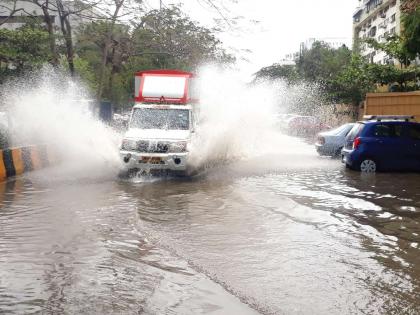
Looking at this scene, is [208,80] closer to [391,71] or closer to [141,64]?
[391,71]

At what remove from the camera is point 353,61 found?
33.7m

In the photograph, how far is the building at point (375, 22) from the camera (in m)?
52.4

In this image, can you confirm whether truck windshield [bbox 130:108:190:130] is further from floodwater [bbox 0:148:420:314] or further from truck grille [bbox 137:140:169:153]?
floodwater [bbox 0:148:420:314]

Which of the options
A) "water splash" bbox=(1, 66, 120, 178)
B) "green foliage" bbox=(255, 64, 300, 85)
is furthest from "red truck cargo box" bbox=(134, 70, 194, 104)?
"green foliage" bbox=(255, 64, 300, 85)

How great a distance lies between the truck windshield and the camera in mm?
13422

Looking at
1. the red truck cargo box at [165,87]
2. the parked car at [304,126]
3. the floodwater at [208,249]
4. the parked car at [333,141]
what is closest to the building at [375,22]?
the parked car at [304,126]

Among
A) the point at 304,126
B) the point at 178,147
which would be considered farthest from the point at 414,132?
the point at 304,126

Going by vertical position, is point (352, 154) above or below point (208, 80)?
below

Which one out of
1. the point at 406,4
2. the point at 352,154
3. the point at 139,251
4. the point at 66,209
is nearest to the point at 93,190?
the point at 66,209

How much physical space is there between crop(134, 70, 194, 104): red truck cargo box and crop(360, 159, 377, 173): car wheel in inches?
197

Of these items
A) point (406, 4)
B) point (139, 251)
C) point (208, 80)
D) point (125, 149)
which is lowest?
point (139, 251)

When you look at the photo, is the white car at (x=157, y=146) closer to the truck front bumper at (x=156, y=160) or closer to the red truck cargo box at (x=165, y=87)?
the truck front bumper at (x=156, y=160)

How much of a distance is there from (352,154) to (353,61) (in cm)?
2076

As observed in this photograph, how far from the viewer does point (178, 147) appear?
12.6m
